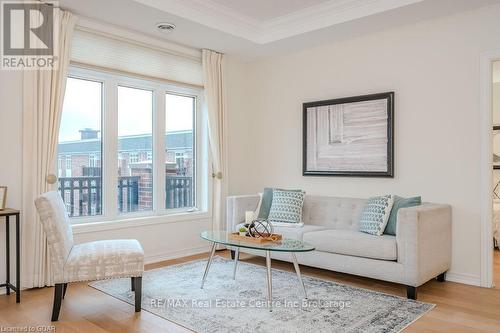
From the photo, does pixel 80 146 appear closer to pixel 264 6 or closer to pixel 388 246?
pixel 264 6

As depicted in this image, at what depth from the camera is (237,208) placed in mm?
4746

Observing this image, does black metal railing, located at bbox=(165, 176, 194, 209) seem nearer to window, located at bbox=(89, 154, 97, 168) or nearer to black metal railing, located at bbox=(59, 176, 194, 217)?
black metal railing, located at bbox=(59, 176, 194, 217)

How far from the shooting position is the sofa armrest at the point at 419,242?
3326mm

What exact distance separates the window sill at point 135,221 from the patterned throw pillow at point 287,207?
1.03 meters

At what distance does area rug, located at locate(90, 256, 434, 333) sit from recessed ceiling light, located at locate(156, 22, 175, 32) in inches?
99.2

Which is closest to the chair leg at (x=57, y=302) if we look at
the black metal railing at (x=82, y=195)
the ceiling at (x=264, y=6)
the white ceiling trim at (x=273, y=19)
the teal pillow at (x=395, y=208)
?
the black metal railing at (x=82, y=195)

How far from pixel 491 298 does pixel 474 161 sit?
1.21m

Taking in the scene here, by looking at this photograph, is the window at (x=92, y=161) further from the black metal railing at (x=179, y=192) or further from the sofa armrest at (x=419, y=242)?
the sofa armrest at (x=419, y=242)

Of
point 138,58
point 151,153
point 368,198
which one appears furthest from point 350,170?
point 138,58

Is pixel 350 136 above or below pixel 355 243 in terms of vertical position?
above

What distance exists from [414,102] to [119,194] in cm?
328

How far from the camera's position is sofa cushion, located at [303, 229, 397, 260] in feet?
11.5

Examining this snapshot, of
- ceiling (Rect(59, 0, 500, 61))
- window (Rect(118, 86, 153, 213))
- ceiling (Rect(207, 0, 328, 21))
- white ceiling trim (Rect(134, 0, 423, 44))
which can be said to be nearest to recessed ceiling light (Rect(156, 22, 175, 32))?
ceiling (Rect(59, 0, 500, 61))

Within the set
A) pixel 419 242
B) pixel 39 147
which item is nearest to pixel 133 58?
pixel 39 147
